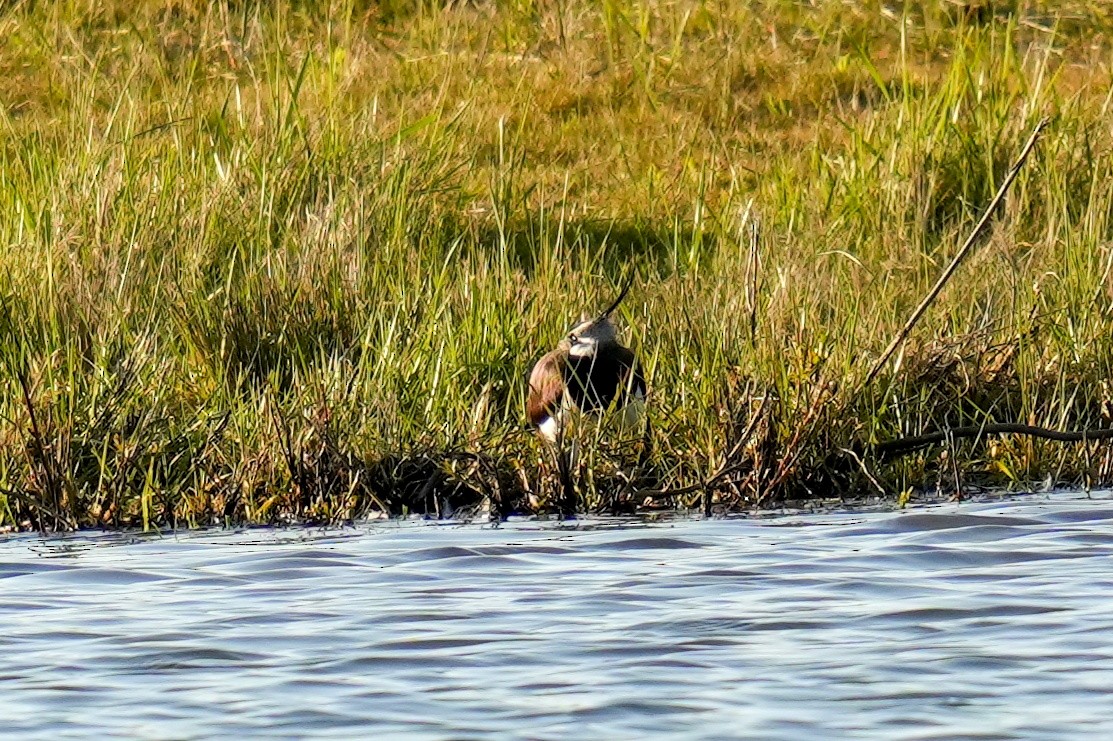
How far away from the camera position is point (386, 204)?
7789 millimetres

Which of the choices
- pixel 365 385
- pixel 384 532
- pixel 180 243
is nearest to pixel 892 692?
pixel 384 532

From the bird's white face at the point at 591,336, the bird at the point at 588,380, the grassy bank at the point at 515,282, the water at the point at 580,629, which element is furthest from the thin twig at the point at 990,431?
the bird's white face at the point at 591,336

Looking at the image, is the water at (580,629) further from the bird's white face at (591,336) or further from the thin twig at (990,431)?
the bird's white face at (591,336)

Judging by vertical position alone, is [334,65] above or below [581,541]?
above

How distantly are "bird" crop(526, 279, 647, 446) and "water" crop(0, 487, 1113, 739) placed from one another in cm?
45

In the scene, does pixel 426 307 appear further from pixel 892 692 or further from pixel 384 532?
pixel 892 692

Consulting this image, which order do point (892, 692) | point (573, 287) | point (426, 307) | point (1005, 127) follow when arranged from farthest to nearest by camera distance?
point (1005, 127) < point (573, 287) < point (426, 307) < point (892, 692)

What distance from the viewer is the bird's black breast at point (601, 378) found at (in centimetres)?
622

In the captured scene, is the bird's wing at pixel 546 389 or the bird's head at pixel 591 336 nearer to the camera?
the bird's wing at pixel 546 389

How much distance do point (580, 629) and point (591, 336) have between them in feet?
6.07

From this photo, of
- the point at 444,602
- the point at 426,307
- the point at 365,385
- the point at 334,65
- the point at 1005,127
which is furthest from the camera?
the point at 334,65

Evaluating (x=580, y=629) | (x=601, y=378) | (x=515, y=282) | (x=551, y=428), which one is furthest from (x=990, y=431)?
(x=580, y=629)

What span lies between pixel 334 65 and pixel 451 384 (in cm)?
332

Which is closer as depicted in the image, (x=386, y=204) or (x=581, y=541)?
(x=581, y=541)
